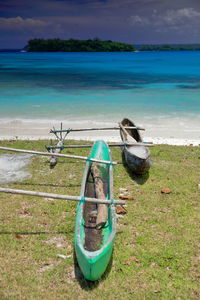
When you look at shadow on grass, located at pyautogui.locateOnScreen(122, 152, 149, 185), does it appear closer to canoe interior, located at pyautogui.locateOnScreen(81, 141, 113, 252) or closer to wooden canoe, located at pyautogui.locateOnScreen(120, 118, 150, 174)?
wooden canoe, located at pyautogui.locateOnScreen(120, 118, 150, 174)

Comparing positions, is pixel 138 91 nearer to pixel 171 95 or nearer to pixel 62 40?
pixel 171 95

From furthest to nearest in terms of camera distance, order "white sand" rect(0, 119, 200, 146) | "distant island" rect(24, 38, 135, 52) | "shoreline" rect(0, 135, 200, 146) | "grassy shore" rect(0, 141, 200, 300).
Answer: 1. "distant island" rect(24, 38, 135, 52)
2. "white sand" rect(0, 119, 200, 146)
3. "shoreline" rect(0, 135, 200, 146)
4. "grassy shore" rect(0, 141, 200, 300)

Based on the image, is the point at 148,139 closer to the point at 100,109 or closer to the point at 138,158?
the point at 138,158

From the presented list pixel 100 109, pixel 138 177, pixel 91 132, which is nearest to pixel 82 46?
pixel 100 109

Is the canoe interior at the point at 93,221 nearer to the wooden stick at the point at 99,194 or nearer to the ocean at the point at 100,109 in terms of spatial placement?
the wooden stick at the point at 99,194

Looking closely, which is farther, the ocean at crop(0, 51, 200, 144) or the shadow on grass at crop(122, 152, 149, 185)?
the ocean at crop(0, 51, 200, 144)

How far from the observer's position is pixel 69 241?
663 cm

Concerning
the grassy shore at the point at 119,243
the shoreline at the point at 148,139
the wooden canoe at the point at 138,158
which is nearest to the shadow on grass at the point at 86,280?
the grassy shore at the point at 119,243

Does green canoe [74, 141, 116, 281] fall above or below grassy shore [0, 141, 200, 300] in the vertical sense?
A: above

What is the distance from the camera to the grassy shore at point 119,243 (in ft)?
17.5

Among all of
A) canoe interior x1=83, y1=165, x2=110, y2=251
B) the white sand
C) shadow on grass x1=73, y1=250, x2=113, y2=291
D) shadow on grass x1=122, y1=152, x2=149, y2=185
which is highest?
canoe interior x1=83, y1=165, x2=110, y2=251

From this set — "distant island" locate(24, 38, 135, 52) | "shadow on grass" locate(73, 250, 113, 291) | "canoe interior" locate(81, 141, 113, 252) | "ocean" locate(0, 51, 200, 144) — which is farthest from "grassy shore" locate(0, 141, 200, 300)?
"distant island" locate(24, 38, 135, 52)

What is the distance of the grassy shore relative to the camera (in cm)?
533

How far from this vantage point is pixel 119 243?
655 centimetres
